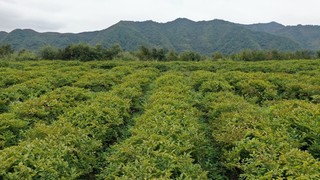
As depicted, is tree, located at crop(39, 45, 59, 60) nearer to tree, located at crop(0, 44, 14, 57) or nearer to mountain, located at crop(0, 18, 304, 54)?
tree, located at crop(0, 44, 14, 57)

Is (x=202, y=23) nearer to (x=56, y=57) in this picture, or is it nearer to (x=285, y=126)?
(x=56, y=57)

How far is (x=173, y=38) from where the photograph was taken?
5359 inches

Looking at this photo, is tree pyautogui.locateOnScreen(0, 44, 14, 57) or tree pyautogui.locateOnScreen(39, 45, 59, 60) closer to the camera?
tree pyautogui.locateOnScreen(39, 45, 59, 60)

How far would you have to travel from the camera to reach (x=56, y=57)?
47000 millimetres

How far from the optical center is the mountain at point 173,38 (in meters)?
108

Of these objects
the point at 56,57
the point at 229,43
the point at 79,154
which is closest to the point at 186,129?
the point at 79,154

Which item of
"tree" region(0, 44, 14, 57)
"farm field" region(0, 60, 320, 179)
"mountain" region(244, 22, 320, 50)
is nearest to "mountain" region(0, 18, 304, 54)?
"mountain" region(244, 22, 320, 50)

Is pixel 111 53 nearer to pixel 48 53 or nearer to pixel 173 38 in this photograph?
pixel 48 53

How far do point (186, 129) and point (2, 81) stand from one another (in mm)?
12125

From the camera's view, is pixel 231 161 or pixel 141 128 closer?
pixel 231 161

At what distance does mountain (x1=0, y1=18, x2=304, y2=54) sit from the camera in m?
108

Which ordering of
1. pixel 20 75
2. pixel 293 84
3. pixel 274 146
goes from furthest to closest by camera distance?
pixel 20 75 → pixel 293 84 → pixel 274 146

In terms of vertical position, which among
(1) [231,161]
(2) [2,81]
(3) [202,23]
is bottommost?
(1) [231,161]

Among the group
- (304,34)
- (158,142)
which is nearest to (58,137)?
(158,142)
